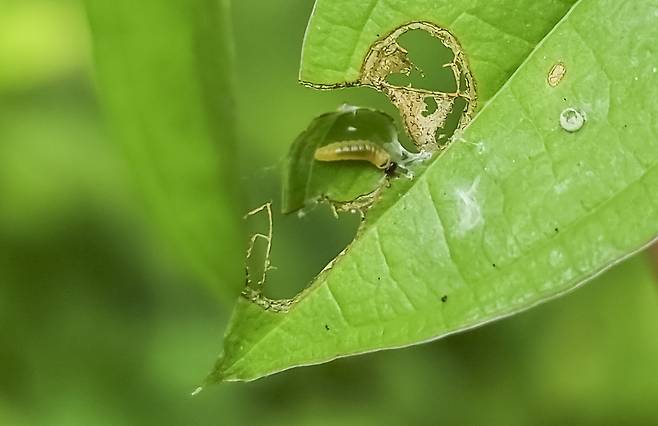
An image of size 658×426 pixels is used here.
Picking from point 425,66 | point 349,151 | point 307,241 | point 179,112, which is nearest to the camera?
point 179,112

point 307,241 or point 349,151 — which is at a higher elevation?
point 349,151

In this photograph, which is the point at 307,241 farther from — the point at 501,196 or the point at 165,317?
the point at 501,196

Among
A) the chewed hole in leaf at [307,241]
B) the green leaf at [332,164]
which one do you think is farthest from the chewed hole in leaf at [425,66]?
the chewed hole in leaf at [307,241]

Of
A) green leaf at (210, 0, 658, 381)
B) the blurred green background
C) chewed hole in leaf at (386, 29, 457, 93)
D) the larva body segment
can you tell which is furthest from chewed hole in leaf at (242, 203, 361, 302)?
green leaf at (210, 0, 658, 381)

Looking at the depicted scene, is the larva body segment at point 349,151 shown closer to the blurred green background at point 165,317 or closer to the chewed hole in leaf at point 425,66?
the chewed hole in leaf at point 425,66

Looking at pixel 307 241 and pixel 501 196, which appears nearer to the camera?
pixel 501 196

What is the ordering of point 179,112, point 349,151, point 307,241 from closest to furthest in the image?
1. point 179,112
2. point 349,151
3. point 307,241

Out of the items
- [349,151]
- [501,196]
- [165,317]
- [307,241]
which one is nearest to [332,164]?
[349,151]

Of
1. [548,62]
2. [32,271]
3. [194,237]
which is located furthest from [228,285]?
[32,271]
